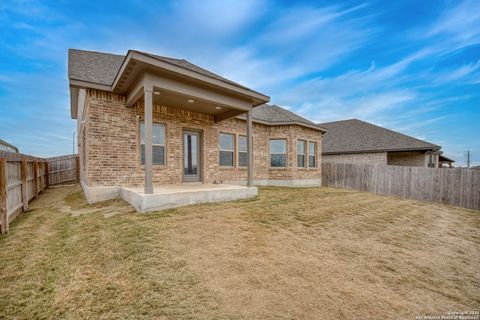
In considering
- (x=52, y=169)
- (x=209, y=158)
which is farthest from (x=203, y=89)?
(x=52, y=169)

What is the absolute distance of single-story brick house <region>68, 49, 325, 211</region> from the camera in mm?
5871

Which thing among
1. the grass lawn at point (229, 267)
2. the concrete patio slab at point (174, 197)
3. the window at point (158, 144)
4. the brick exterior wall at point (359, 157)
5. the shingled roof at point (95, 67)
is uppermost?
the shingled roof at point (95, 67)

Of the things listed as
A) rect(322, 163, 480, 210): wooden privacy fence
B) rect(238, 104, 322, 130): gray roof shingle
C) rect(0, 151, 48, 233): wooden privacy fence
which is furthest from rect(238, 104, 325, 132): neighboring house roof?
rect(0, 151, 48, 233): wooden privacy fence

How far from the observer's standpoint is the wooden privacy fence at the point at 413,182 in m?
9.48

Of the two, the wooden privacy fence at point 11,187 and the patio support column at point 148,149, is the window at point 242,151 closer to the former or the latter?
the patio support column at point 148,149

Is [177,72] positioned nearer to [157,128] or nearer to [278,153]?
[157,128]

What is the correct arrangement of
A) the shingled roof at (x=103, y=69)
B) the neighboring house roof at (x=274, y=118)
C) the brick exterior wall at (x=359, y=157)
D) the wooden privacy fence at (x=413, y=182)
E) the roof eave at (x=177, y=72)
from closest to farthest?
the roof eave at (x=177, y=72) < the shingled roof at (x=103, y=69) < the wooden privacy fence at (x=413, y=182) < the neighboring house roof at (x=274, y=118) < the brick exterior wall at (x=359, y=157)

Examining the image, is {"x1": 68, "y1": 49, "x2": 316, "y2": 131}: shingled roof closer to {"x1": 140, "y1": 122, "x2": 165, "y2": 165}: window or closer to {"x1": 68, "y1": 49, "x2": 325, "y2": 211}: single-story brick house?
{"x1": 68, "y1": 49, "x2": 325, "y2": 211}: single-story brick house

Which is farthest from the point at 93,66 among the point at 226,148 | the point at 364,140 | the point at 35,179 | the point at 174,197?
the point at 364,140

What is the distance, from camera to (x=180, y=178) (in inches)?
340

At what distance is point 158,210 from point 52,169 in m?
12.2

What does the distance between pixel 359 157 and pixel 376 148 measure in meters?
1.35

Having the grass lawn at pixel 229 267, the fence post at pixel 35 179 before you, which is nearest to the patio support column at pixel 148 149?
the grass lawn at pixel 229 267

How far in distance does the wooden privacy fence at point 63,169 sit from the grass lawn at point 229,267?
981 cm
